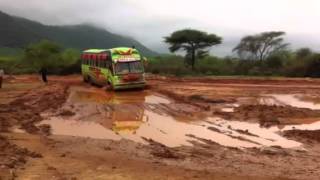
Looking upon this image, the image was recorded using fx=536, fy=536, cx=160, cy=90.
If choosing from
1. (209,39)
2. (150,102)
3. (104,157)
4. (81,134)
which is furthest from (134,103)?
(209,39)

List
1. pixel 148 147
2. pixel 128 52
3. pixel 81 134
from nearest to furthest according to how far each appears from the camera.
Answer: pixel 148 147 → pixel 81 134 → pixel 128 52

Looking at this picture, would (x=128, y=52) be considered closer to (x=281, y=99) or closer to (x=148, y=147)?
(x=281, y=99)

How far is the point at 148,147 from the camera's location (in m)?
15.6

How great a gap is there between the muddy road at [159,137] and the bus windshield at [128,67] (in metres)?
4.07

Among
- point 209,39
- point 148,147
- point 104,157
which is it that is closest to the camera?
point 104,157

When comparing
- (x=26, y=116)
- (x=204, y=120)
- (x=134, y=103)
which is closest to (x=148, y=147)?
(x=204, y=120)

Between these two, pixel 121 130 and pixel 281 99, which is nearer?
→ pixel 121 130

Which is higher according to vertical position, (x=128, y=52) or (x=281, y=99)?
(x=128, y=52)

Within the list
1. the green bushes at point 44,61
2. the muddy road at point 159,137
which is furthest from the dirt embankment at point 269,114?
the green bushes at point 44,61

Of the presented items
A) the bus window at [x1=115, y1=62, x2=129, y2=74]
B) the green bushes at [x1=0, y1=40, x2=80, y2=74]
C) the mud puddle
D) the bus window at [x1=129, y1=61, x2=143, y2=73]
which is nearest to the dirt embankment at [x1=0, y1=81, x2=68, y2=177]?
the mud puddle

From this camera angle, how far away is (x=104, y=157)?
45.0ft

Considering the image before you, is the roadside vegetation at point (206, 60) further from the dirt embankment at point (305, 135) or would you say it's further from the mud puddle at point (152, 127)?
the dirt embankment at point (305, 135)

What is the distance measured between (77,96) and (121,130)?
14478 mm

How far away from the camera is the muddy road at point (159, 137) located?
12234mm
